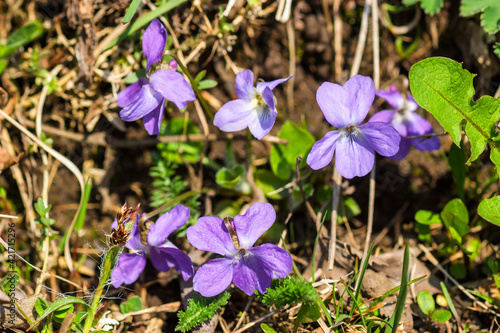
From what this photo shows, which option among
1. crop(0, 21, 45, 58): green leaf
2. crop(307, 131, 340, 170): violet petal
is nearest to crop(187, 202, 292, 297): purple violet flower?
crop(307, 131, 340, 170): violet petal

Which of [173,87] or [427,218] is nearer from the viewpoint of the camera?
[173,87]

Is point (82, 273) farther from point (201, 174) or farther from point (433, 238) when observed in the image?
point (433, 238)

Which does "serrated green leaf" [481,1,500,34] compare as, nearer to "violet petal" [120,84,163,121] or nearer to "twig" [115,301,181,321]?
"violet petal" [120,84,163,121]

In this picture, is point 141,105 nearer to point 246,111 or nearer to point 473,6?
point 246,111

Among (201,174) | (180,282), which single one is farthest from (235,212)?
(180,282)

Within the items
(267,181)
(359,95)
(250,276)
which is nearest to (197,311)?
(250,276)

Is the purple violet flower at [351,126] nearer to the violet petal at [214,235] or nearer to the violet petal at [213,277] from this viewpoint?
the violet petal at [214,235]

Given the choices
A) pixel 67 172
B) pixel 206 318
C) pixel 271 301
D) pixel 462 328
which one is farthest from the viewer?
pixel 67 172
